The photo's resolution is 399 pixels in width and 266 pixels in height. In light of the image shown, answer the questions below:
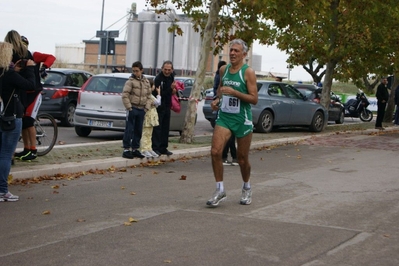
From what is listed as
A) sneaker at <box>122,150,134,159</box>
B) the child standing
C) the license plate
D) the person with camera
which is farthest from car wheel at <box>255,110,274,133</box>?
the person with camera

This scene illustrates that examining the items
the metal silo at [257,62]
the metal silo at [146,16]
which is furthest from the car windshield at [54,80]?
the metal silo at [257,62]

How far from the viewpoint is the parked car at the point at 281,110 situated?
23.8 m

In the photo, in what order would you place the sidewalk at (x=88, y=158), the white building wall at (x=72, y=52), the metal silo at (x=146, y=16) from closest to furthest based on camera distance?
the sidewalk at (x=88, y=158) → the metal silo at (x=146, y=16) → the white building wall at (x=72, y=52)

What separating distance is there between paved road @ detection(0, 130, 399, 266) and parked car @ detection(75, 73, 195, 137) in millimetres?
5032

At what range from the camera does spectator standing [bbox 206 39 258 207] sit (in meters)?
9.69

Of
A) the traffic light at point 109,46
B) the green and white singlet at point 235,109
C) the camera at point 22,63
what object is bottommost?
the green and white singlet at point 235,109

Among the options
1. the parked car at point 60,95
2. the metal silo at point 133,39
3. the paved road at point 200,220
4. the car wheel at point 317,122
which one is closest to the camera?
the paved road at point 200,220

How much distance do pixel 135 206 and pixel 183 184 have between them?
235cm

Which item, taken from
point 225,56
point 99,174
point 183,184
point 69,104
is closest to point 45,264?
point 183,184

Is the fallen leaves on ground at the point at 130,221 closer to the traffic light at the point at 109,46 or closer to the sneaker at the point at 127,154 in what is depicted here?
the sneaker at the point at 127,154

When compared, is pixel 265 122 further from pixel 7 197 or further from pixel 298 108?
pixel 7 197

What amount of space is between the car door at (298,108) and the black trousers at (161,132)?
994cm

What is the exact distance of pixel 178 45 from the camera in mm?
77875

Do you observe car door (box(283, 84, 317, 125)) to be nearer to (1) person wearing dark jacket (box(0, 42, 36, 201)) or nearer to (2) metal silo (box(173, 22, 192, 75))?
(1) person wearing dark jacket (box(0, 42, 36, 201))
